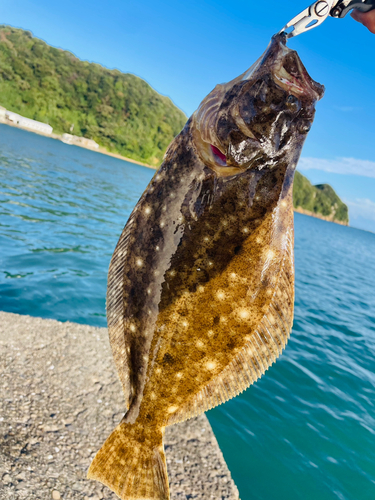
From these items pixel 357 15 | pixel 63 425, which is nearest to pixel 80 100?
pixel 63 425

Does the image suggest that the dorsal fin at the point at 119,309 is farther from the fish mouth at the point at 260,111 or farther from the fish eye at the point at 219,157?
the fish mouth at the point at 260,111

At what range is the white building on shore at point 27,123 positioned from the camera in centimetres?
7950

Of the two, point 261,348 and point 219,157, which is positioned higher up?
point 219,157

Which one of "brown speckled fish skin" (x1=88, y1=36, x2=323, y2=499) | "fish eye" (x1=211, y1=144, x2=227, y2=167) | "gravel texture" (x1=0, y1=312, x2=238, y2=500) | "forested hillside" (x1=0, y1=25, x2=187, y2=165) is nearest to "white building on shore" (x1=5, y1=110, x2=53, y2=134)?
"forested hillside" (x1=0, y1=25, x2=187, y2=165)

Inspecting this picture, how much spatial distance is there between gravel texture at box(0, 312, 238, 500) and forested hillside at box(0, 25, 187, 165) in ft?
326

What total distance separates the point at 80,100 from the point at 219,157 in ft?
398

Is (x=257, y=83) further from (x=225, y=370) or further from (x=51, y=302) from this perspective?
(x=51, y=302)

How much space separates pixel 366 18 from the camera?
2.10 meters

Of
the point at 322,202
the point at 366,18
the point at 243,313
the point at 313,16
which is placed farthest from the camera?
the point at 322,202

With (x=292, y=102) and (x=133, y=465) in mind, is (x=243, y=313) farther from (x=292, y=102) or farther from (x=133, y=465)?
(x=133, y=465)

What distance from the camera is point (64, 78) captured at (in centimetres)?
10788

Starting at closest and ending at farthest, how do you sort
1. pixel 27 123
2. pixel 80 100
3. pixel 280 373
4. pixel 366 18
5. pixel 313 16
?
pixel 313 16, pixel 366 18, pixel 280 373, pixel 27 123, pixel 80 100

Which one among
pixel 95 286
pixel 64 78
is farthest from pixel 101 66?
pixel 95 286

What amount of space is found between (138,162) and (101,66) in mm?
45639
